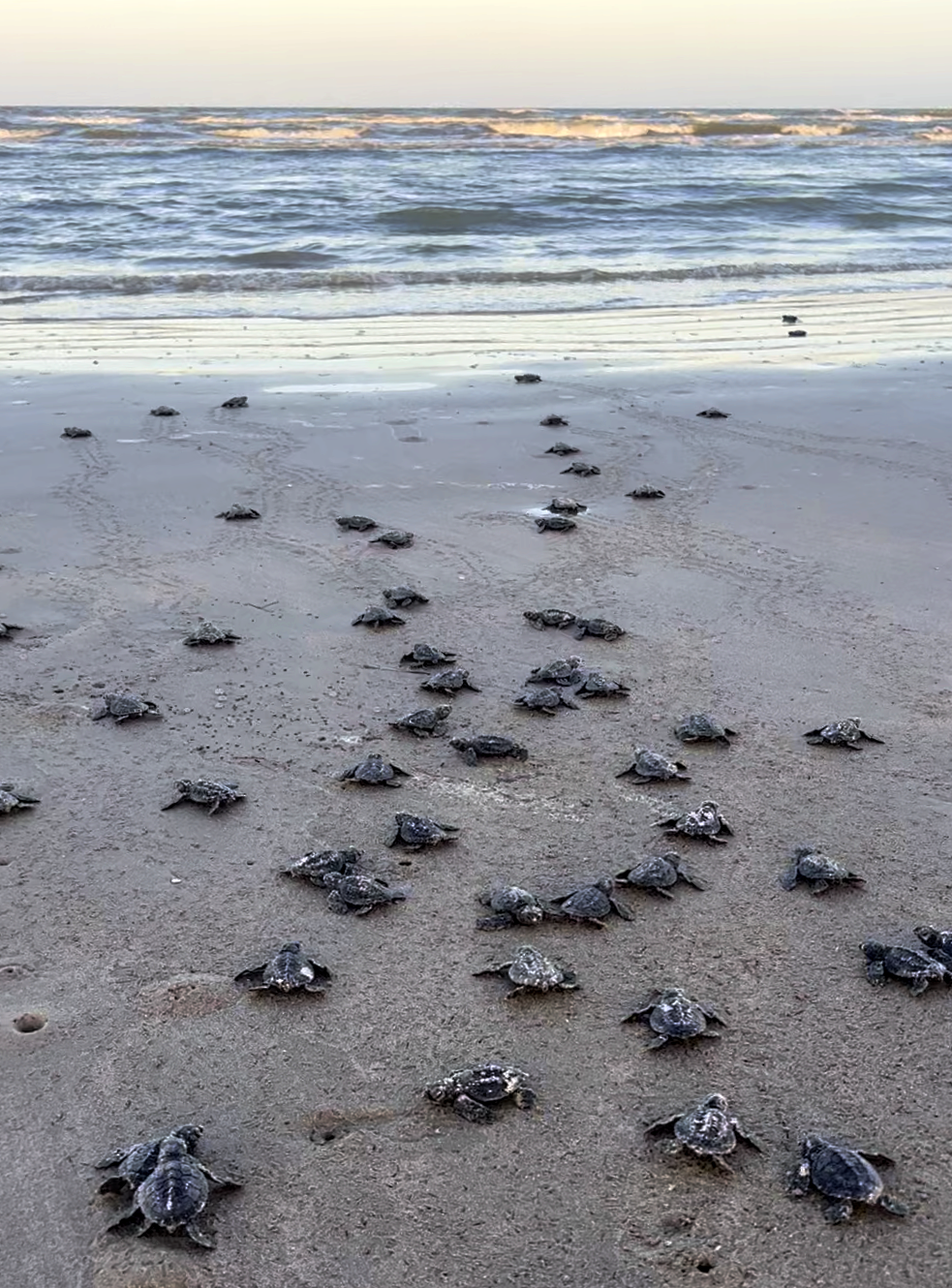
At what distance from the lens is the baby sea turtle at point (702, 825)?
13.8 ft

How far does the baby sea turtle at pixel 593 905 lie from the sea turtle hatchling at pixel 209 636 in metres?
2.39

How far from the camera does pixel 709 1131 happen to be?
2.86 m

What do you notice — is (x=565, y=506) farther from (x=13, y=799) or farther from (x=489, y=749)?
(x=13, y=799)

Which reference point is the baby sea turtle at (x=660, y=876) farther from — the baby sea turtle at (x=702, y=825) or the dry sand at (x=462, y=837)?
the baby sea turtle at (x=702, y=825)

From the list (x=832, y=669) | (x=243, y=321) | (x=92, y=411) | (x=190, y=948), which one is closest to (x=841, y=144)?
(x=243, y=321)

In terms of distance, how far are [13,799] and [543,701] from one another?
202 centimetres

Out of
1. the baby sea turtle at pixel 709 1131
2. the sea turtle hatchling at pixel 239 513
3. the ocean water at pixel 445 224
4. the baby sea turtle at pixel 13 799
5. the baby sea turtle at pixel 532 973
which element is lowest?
the ocean water at pixel 445 224

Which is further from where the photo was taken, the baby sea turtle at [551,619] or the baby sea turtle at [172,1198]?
the baby sea turtle at [551,619]

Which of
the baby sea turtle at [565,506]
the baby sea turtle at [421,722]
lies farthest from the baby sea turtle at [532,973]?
the baby sea turtle at [565,506]

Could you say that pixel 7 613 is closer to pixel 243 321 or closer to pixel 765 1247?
pixel 765 1247

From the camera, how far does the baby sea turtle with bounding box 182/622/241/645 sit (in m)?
5.65

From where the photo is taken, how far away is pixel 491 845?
4.23m

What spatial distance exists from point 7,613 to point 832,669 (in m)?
3.72

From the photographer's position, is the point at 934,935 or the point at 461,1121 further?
the point at 934,935
